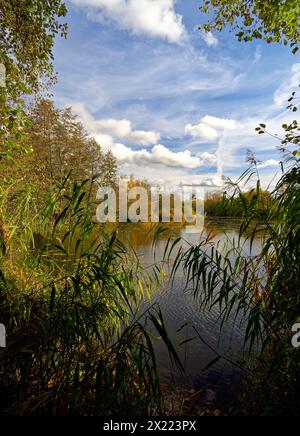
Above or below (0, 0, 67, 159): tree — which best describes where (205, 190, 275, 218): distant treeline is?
below

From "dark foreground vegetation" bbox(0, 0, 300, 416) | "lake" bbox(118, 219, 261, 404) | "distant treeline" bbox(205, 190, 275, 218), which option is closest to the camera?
"dark foreground vegetation" bbox(0, 0, 300, 416)

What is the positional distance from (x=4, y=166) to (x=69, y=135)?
11832mm

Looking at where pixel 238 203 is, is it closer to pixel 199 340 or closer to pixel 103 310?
pixel 103 310

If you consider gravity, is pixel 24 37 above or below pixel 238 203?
above

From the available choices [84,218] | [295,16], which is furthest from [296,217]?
[295,16]

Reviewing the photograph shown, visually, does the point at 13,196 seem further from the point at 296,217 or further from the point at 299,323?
the point at 299,323

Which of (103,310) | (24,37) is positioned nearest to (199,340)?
(103,310)

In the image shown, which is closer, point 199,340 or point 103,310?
point 103,310

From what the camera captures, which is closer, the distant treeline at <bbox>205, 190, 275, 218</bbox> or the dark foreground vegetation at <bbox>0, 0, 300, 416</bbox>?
the dark foreground vegetation at <bbox>0, 0, 300, 416</bbox>

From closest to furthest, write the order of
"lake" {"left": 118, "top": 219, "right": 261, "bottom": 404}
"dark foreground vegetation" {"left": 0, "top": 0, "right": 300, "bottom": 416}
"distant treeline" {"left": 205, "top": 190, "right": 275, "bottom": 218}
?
"dark foreground vegetation" {"left": 0, "top": 0, "right": 300, "bottom": 416}, "distant treeline" {"left": 205, "top": 190, "right": 275, "bottom": 218}, "lake" {"left": 118, "top": 219, "right": 261, "bottom": 404}

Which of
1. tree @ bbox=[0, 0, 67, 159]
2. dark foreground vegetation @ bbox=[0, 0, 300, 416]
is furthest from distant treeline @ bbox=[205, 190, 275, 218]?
tree @ bbox=[0, 0, 67, 159]

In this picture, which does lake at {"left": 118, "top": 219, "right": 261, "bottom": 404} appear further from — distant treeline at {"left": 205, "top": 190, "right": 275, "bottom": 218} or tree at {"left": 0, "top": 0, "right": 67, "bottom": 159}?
tree at {"left": 0, "top": 0, "right": 67, "bottom": 159}

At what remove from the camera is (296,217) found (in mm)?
2371

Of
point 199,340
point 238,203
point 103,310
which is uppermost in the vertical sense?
point 238,203
